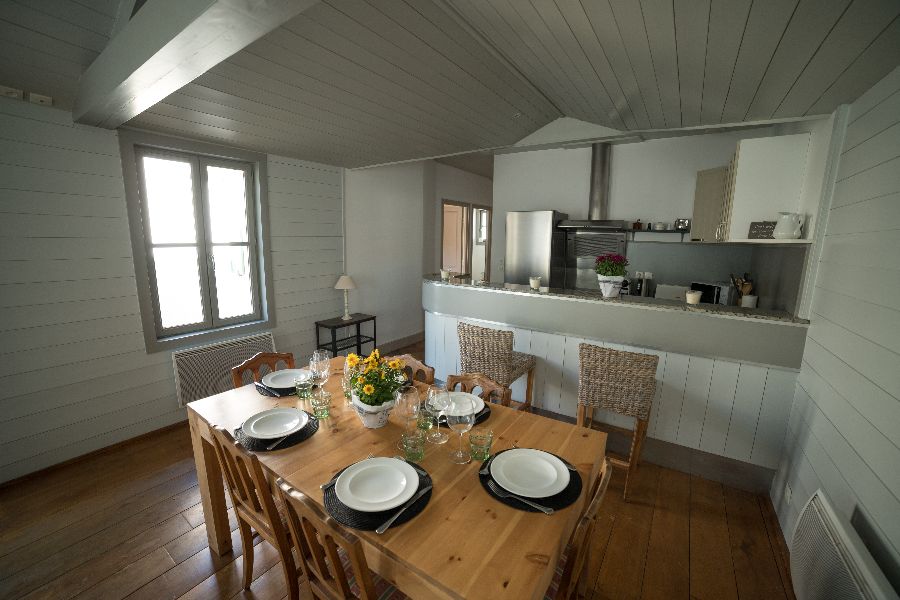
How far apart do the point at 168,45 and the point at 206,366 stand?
2.58 metres

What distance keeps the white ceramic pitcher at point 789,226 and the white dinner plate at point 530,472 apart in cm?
206

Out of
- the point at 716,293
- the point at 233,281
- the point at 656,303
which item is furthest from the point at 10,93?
the point at 716,293

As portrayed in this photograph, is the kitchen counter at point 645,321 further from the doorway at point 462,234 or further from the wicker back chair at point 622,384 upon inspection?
the doorway at point 462,234

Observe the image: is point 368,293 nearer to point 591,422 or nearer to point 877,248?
point 591,422

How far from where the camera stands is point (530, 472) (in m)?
1.38

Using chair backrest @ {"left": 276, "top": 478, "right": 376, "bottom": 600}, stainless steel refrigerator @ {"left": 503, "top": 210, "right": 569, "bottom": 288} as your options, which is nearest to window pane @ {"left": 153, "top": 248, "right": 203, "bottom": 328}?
chair backrest @ {"left": 276, "top": 478, "right": 376, "bottom": 600}

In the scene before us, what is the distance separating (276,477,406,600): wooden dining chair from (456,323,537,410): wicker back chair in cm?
161

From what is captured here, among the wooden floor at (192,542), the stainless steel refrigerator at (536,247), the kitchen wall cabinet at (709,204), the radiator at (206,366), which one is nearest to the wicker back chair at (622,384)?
the wooden floor at (192,542)

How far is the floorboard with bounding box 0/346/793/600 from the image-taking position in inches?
68.8

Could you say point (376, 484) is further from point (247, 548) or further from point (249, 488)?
point (247, 548)

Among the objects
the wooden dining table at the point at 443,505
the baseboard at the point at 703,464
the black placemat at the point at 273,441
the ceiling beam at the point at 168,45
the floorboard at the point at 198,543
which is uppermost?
the ceiling beam at the point at 168,45

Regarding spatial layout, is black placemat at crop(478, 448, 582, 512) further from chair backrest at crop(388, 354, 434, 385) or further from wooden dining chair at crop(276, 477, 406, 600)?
chair backrest at crop(388, 354, 434, 385)

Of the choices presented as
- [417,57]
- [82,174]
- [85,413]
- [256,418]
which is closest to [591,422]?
[256,418]

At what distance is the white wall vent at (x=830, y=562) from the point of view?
3.59ft
